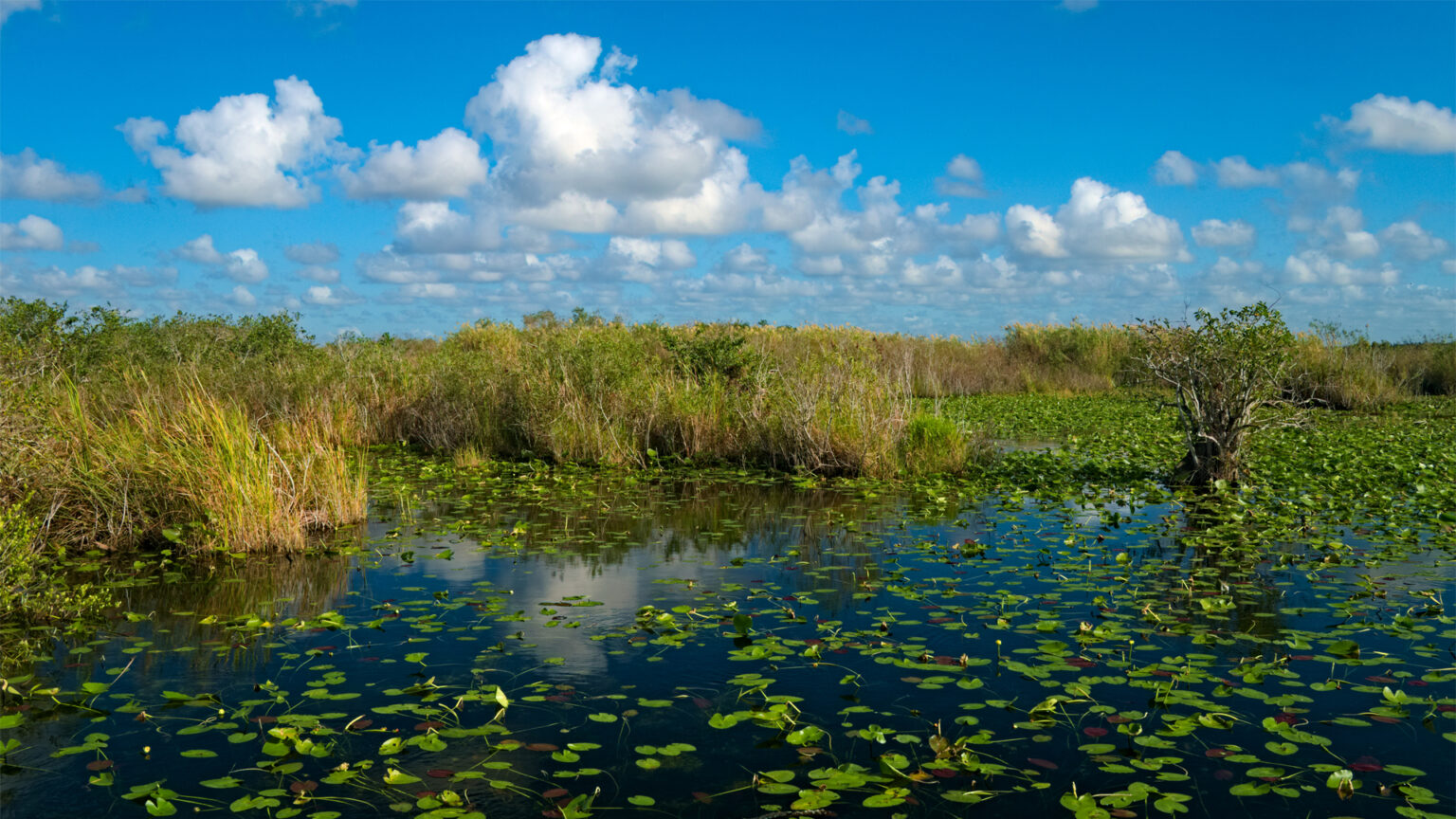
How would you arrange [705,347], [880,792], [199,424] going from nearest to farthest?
[880,792], [199,424], [705,347]

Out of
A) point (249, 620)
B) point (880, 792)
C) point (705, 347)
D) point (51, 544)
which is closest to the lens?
point (880, 792)

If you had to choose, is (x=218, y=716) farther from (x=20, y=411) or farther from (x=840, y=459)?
(x=840, y=459)

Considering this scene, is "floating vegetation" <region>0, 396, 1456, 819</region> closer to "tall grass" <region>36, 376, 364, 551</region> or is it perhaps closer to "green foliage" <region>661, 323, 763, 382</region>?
"tall grass" <region>36, 376, 364, 551</region>

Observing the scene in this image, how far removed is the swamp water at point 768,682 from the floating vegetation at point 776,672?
0.02m

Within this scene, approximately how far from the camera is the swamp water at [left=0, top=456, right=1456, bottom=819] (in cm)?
359

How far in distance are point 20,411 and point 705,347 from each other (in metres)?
10.5

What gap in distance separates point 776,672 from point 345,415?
36.2 ft

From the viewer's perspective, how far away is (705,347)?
1583 cm

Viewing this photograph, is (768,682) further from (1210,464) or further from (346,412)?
(346,412)

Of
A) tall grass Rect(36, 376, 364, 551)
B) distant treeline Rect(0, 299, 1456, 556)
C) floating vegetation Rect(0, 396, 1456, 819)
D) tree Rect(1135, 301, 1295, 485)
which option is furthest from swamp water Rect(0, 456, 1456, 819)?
tree Rect(1135, 301, 1295, 485)

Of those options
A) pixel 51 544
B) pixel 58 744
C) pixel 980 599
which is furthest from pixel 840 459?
pixel 58 744

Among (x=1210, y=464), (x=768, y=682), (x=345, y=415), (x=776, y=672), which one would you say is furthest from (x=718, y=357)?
(x=768, y=682)

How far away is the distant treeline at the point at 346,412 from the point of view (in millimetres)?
7426

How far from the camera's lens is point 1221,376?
9.80 metres
